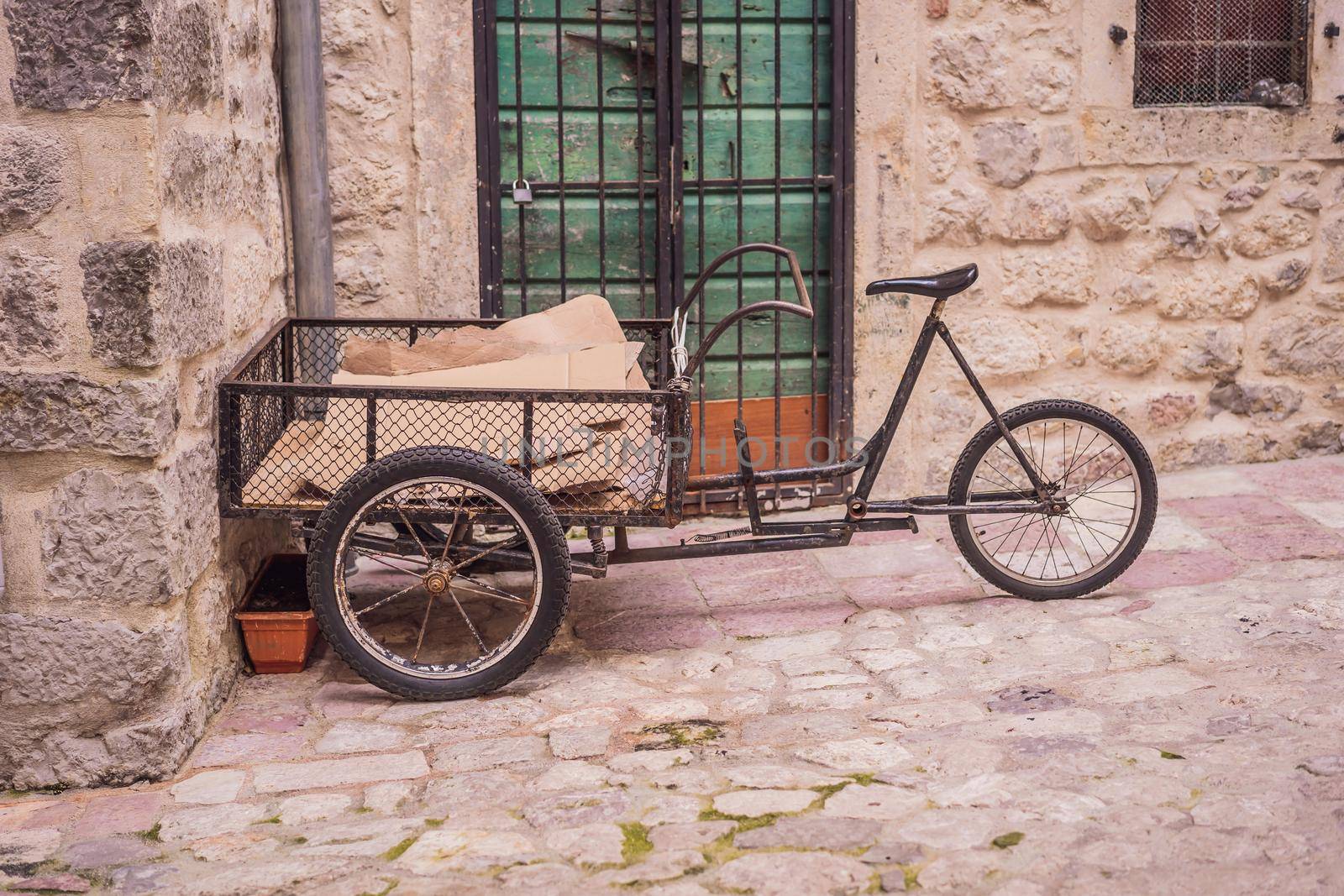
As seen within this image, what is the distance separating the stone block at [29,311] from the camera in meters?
3.04

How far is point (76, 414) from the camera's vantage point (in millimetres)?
3078

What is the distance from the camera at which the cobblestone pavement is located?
268cm

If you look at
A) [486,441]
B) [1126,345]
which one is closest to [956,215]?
[1126,345]

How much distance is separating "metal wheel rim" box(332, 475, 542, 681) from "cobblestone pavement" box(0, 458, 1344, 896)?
105 mm

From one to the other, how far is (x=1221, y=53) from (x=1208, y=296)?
89 centimetres

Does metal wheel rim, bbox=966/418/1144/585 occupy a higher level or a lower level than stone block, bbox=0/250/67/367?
lower

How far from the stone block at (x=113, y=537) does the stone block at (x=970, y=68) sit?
3025mm

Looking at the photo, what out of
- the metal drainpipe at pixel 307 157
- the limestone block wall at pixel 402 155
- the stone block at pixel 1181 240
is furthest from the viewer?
the stone block at pixel 1181 240

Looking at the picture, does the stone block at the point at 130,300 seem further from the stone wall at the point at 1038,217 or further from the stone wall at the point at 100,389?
the stone wall at the point at 1038,217

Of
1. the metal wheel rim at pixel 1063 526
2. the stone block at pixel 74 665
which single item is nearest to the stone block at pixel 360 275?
the stone block at pixel 74 665

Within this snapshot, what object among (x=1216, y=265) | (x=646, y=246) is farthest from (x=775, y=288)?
(x=1216, y=265)

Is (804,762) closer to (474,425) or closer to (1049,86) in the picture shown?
(474,425)

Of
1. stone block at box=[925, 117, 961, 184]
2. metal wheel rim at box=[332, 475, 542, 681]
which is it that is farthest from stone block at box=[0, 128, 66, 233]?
stone block at box=[925, 117, 961, 184]

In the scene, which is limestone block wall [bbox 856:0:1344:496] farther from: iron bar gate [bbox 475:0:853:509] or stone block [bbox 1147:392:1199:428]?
iron bar gate [bbox 475:0:853:509]
